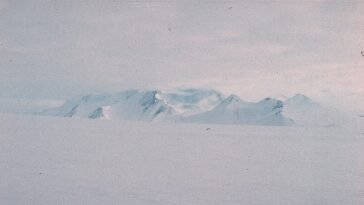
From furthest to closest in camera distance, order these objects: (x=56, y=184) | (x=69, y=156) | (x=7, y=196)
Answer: (x=69, y=156) → (x=56, y=184) → (x=7, y=196)

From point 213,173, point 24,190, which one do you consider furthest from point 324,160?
point 24,190

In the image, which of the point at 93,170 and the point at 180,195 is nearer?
the point at 180,195

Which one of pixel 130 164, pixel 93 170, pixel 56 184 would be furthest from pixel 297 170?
pixel 56 184

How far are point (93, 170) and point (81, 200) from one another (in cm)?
775

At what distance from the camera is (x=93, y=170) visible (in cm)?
2327

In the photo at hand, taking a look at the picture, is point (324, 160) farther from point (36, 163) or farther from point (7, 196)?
A: point (7, 196)

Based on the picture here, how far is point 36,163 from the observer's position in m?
25.2

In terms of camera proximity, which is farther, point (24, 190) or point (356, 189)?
point (356, 189)

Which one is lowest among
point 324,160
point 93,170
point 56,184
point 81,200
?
point 81,200

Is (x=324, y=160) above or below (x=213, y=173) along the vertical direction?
above

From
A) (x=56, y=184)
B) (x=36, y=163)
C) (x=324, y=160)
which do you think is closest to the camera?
(x=56, y=184)

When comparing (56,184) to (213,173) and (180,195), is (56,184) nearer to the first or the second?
(180,195)

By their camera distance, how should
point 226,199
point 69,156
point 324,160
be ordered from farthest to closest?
point 324,160, point 69,156, point 226,199

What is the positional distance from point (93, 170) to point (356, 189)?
13.5 metres
